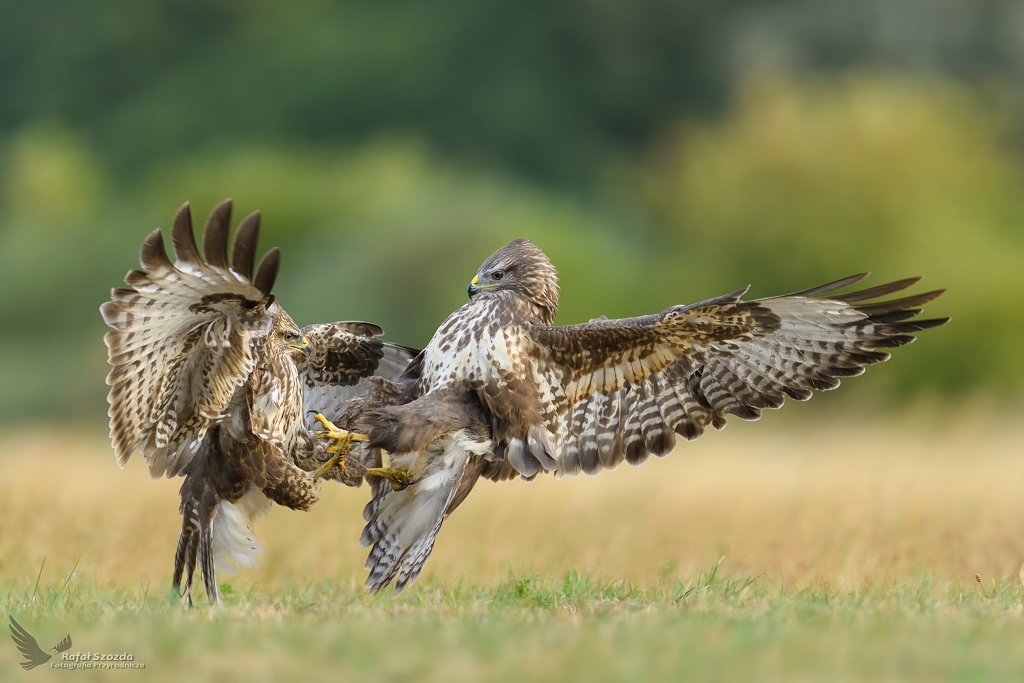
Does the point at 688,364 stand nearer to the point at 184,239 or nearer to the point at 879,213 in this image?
the point at 184,239

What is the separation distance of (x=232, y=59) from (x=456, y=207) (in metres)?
20.5

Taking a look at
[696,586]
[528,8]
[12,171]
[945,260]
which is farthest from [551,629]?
[528,8]

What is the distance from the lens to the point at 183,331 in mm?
4879

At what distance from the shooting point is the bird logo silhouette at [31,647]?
3.85 metres

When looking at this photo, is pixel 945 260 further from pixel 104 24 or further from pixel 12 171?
pixel 104 24

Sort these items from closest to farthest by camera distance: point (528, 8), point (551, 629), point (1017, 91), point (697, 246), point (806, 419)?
point (551, 629) → point (806, 419) → point (697, 246) → point (1017, 91) → point (528, 8)

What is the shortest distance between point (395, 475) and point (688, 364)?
1489 millimetres

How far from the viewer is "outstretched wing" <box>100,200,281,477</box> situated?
4.62 m

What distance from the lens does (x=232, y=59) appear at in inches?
1614

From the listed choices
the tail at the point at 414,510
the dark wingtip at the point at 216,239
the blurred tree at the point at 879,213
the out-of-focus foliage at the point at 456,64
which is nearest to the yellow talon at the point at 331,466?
the tail at the point at 414,510

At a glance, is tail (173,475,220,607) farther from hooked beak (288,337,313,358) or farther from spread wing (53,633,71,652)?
spread wing (53,633,71,652)

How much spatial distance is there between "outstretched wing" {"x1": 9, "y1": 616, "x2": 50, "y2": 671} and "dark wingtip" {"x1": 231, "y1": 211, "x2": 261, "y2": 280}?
1450 millimetres

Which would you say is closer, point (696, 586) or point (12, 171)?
point (696, 586)

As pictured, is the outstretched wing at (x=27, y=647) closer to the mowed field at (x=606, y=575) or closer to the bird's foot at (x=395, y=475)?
the mowed field at (x=606, y=575)
